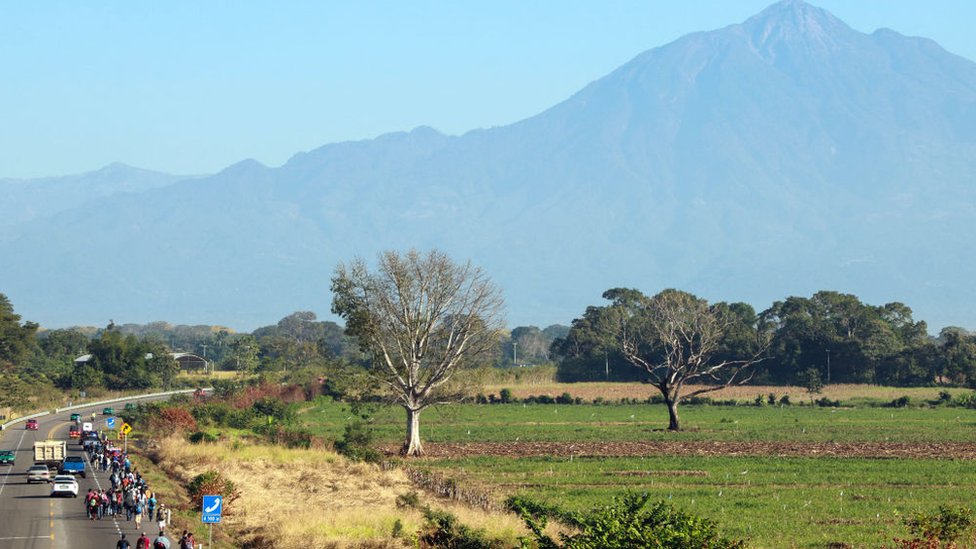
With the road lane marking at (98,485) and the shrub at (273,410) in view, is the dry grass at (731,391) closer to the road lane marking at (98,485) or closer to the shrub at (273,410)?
the shrub at (273,410)

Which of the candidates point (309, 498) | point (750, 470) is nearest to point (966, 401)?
point (750, 470)

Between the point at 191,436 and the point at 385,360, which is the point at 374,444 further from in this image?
the point at 191,436

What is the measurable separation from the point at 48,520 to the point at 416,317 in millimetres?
32429

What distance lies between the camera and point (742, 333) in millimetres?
154500

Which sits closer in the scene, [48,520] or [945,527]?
[945,527]

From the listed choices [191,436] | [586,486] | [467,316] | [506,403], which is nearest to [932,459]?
[586,486]

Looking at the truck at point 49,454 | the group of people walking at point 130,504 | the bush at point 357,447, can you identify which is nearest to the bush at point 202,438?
the bush at point 357,447

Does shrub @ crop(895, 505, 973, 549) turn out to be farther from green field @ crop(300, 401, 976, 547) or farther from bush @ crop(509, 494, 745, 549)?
bush @ crop(509, 494, 745, 549)

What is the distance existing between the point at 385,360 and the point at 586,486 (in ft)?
86.9

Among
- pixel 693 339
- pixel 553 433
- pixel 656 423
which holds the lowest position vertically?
pixel 553 433

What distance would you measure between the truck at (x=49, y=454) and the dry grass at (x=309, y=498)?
594 cm

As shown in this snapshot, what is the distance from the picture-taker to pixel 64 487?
60625 millimetres

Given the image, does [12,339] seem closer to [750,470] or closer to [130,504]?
[130,504]

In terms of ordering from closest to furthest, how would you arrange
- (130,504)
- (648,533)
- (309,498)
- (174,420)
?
1. (648,533)
2. (130,504)
3. (309,498)
4. (174,420)
